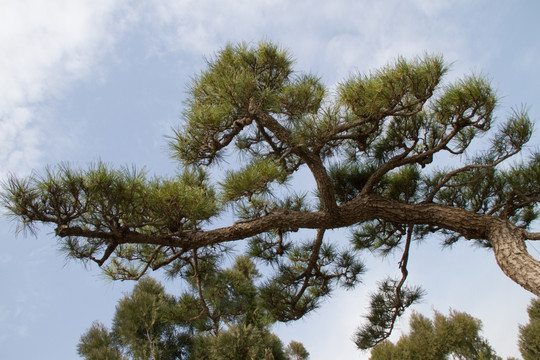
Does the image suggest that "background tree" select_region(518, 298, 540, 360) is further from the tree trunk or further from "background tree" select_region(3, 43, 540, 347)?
the tree trunk

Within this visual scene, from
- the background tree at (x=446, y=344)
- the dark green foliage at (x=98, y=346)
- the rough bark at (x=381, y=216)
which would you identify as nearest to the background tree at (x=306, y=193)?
the rough bark at (x=381, y=216)

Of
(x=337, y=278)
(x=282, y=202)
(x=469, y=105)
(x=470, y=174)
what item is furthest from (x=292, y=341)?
(x=469, y=105)

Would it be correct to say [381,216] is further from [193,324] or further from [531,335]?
[531,335]

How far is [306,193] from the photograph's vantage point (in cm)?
248

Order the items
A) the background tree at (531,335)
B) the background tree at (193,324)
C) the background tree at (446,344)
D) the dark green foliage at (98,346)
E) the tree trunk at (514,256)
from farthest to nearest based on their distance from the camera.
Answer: the background tree at (446,344) < the background tree at (531,335) < the dark green foliage at (98,346) < the background tree at (193,324) < the tree trunk at (514,256)

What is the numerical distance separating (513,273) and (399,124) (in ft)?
3.22

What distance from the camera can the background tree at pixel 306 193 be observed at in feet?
5.27

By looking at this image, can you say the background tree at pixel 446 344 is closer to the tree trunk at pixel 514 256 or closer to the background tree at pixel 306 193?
the background tree at pixel 306 193

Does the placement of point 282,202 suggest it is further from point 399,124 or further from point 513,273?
point 513,273

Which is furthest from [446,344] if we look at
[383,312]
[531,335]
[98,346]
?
[98,346]

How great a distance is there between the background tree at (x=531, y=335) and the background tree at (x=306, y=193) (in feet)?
19.8

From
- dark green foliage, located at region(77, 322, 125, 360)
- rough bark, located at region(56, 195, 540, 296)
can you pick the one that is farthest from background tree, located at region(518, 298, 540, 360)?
dark green foliage, located at region(77, 322, 125, 360)

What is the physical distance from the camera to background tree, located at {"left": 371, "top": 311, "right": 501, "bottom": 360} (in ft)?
24.3

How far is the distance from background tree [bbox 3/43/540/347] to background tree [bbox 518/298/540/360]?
238 inches
